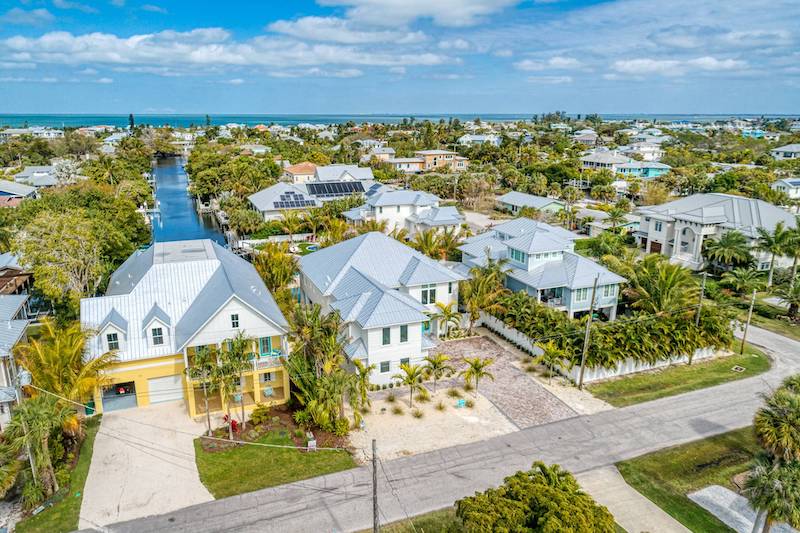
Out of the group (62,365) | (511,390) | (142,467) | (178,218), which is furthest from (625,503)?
(178,218)

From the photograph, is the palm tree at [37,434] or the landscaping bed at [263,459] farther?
the landscaping bed at [263,459]

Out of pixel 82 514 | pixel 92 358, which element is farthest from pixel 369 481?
pixel 92 358

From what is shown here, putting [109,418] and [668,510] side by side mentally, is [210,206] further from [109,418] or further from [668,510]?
[668,510]

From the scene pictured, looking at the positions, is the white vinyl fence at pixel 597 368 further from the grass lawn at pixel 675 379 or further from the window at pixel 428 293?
the window at pixel 428 293

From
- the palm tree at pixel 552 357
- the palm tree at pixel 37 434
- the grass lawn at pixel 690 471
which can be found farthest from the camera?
the palm tree at pixel 552 357

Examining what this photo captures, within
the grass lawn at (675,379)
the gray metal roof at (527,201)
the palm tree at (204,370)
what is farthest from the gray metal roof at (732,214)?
the palm tree at (204,370)

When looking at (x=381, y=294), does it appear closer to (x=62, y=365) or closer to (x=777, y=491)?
(x=62, y=365)

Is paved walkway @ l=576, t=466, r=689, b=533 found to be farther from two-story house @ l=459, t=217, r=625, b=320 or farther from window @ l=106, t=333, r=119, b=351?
window @ l=106, t=333, r=119, b=351
